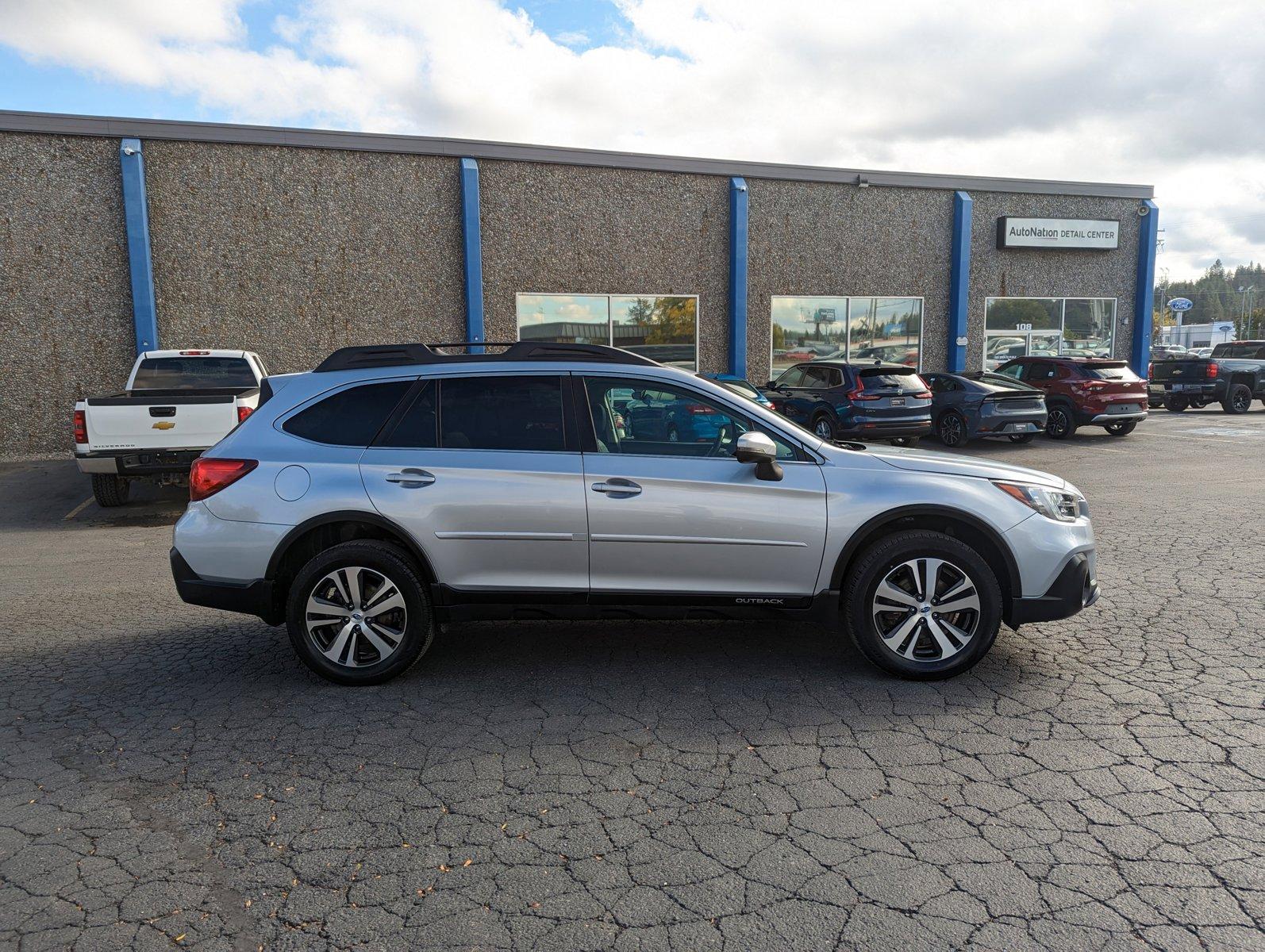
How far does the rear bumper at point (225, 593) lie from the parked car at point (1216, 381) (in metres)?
24.0

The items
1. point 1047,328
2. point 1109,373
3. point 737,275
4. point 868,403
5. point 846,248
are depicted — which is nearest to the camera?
point 868,403

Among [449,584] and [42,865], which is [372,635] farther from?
[42,865]

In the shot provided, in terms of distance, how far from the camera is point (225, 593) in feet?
15.8

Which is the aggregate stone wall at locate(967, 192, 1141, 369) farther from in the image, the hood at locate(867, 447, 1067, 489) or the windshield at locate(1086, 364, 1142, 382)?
the hood at locate(867, 447, 1067, 489)

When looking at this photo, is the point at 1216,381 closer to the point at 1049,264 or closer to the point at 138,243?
the point at 1049,264

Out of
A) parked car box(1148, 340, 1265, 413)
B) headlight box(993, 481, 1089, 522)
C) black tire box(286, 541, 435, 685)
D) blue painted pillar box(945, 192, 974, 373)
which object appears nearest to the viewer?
black tire box(286, 541, 435, 685)

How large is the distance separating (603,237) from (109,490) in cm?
1130

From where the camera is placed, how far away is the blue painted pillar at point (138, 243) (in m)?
15.8

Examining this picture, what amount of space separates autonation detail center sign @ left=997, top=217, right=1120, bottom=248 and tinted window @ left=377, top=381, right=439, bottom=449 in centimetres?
2086

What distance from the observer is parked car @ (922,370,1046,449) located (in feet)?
52.5

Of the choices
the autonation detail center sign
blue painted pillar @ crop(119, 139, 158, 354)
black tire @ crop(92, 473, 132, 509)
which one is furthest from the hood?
the autonation detail center sign

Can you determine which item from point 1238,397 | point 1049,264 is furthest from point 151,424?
point 1238,397

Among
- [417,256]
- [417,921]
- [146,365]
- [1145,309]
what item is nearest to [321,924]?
[417,921]

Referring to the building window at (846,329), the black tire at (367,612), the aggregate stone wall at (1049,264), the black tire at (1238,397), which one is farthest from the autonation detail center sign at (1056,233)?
the black tire at (367,612)
